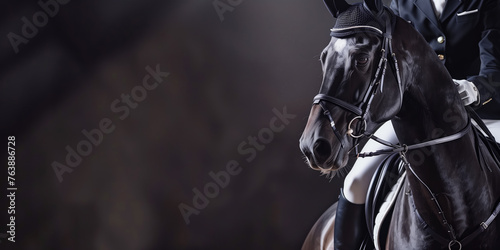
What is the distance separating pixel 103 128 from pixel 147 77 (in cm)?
36

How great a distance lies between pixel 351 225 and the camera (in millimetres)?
1583

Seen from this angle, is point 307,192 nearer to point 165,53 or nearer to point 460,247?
point 165,53

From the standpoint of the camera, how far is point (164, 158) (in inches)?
121

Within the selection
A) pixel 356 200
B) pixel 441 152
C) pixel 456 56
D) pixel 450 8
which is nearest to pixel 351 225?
pixel 356 200

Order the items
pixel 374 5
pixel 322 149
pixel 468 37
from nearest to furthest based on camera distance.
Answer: pixel 322 149
pixel 374 5
pixel 468 37

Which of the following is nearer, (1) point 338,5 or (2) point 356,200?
(1) point 338,5

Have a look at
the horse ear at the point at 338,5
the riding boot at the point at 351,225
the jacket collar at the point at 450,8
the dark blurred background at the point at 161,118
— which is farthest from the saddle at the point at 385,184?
the dark blurred background at the point at 161,118

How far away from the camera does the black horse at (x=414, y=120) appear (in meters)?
1.14

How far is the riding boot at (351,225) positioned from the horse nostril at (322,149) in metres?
0.53

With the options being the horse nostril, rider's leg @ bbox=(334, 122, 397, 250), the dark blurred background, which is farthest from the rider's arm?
the dark blurred background

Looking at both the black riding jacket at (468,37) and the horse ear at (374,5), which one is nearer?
the horse ear at (374,5)

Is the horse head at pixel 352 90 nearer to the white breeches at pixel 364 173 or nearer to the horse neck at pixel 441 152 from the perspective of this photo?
the horse neck at pixel 441 152

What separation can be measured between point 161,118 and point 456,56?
1886 mm

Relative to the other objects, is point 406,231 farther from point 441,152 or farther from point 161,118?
point 161,118
